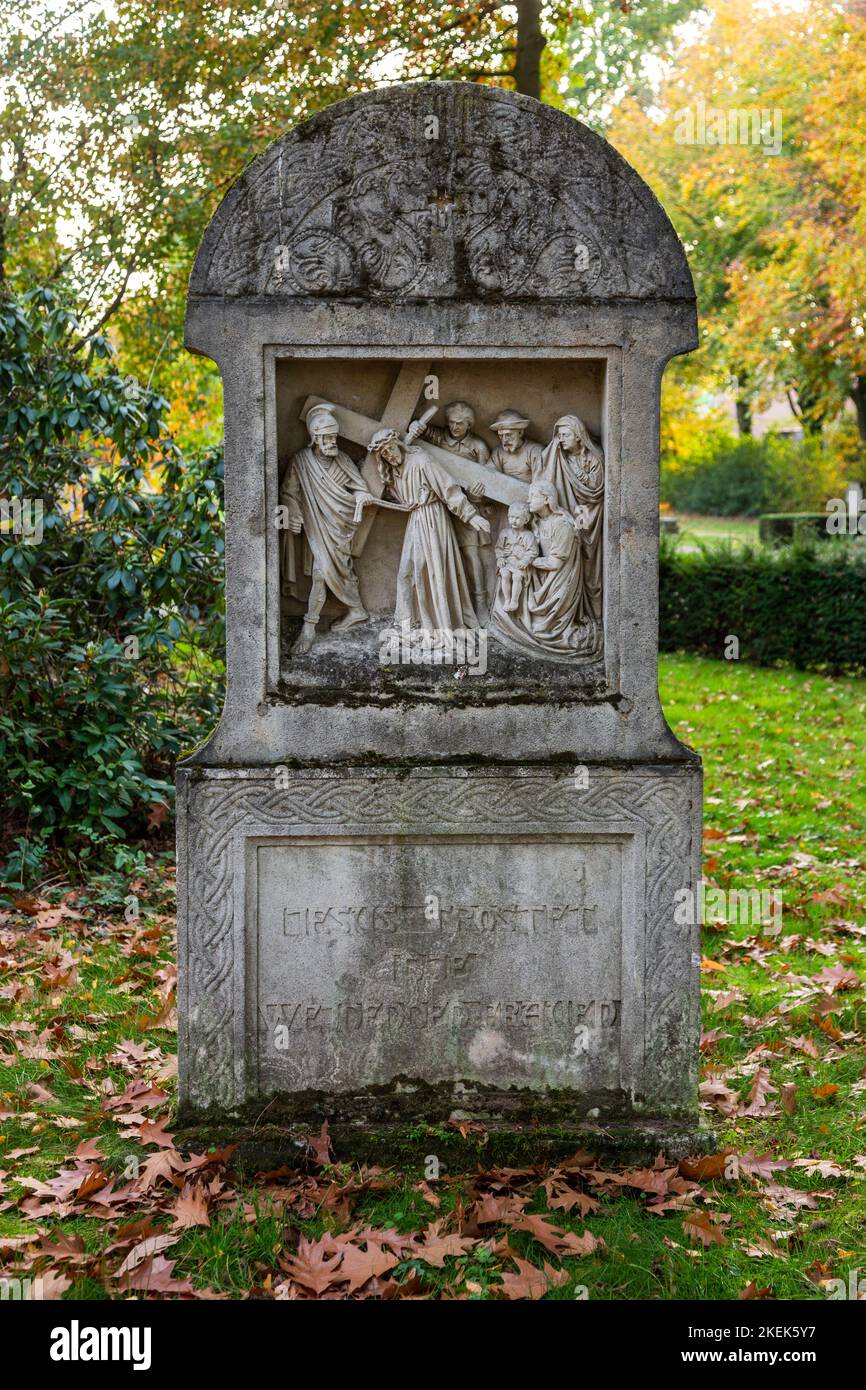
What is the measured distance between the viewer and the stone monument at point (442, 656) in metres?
4.49

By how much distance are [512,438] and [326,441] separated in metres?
0.66

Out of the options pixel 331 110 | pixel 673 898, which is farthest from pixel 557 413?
pixel 673 898

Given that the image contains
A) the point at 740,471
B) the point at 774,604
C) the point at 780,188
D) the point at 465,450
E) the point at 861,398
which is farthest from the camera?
the point at 740,471

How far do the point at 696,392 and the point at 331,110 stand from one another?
1470 inches

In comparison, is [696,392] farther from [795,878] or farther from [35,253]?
[795,878]

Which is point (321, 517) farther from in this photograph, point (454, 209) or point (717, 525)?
point (717, 525)

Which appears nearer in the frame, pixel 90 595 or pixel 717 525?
pixel 90 595

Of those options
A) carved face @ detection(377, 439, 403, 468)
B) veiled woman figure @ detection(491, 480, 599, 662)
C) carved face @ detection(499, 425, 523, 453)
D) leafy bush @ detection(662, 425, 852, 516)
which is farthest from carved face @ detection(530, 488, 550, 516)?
leafy bush @ detection(662, 425, 852, 516)

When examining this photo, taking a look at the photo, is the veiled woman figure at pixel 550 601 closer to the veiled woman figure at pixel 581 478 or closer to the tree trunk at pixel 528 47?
the veiled woman figure at pixel 581 478

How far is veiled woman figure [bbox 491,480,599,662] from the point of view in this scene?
466 cm

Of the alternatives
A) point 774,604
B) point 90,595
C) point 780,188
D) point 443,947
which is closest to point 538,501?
point 443,947

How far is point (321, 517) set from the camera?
4.68 metres

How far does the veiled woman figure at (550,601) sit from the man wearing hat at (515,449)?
0.09 m

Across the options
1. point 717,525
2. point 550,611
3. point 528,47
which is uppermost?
point 528,47
